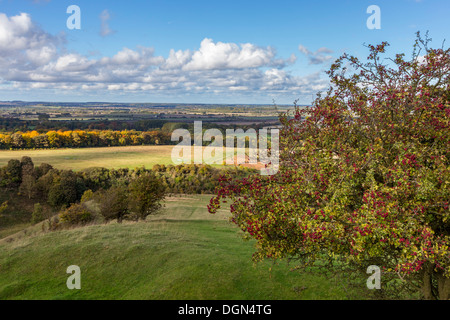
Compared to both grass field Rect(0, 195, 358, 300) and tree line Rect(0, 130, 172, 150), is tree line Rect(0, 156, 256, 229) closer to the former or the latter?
grass field Rect(0, 195, 358, 300)

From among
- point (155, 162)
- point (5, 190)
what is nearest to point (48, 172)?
point (5, 190)

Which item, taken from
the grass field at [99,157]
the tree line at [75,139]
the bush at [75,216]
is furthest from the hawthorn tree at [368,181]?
the tree line at [75,139]

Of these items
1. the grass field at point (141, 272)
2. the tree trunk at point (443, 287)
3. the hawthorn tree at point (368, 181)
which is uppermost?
the hawthorn tree at point (368, 181)

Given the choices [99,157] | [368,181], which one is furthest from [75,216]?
[99,157]

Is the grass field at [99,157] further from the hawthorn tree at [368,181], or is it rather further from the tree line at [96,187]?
the hawthorn tree at [368,181]

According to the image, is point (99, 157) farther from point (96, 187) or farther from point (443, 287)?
point (443, 287)

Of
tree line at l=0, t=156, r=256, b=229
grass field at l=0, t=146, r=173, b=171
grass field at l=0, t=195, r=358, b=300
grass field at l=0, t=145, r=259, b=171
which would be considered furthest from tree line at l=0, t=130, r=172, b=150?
grass field at l=0, t=195, r=358, b=300
